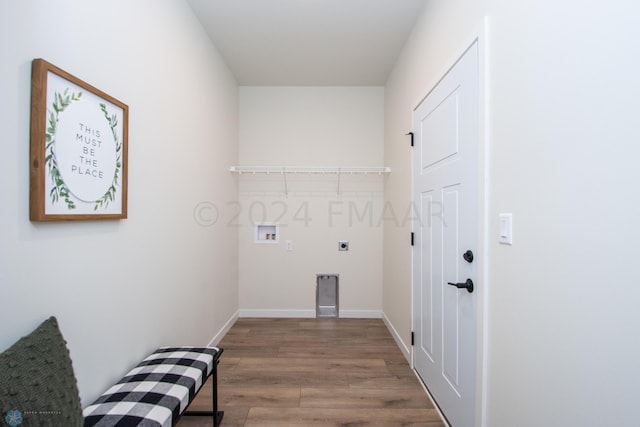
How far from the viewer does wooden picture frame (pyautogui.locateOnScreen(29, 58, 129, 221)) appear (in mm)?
986

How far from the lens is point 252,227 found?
3.53 metres

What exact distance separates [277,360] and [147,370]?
129 cm

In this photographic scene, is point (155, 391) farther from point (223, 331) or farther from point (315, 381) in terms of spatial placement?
point (223, 331)

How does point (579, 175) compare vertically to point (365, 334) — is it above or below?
above

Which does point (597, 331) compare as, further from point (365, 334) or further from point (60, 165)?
point (365, 334)

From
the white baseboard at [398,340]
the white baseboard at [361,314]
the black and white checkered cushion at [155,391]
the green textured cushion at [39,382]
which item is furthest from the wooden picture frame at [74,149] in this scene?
the white baseboard at [361,314]

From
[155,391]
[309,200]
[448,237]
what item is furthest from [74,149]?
[309,200]

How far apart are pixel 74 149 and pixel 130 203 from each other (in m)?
0.44

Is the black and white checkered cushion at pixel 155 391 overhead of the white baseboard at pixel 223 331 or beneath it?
overhead

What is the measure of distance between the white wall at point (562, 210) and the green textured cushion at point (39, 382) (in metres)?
1.52

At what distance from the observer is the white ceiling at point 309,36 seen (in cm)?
219

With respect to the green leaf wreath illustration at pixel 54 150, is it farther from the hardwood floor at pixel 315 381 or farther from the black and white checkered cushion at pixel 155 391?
the hardwood floor at pixel 315 381

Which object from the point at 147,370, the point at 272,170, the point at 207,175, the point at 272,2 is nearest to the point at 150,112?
the point at 207,175

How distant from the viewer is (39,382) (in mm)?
840
